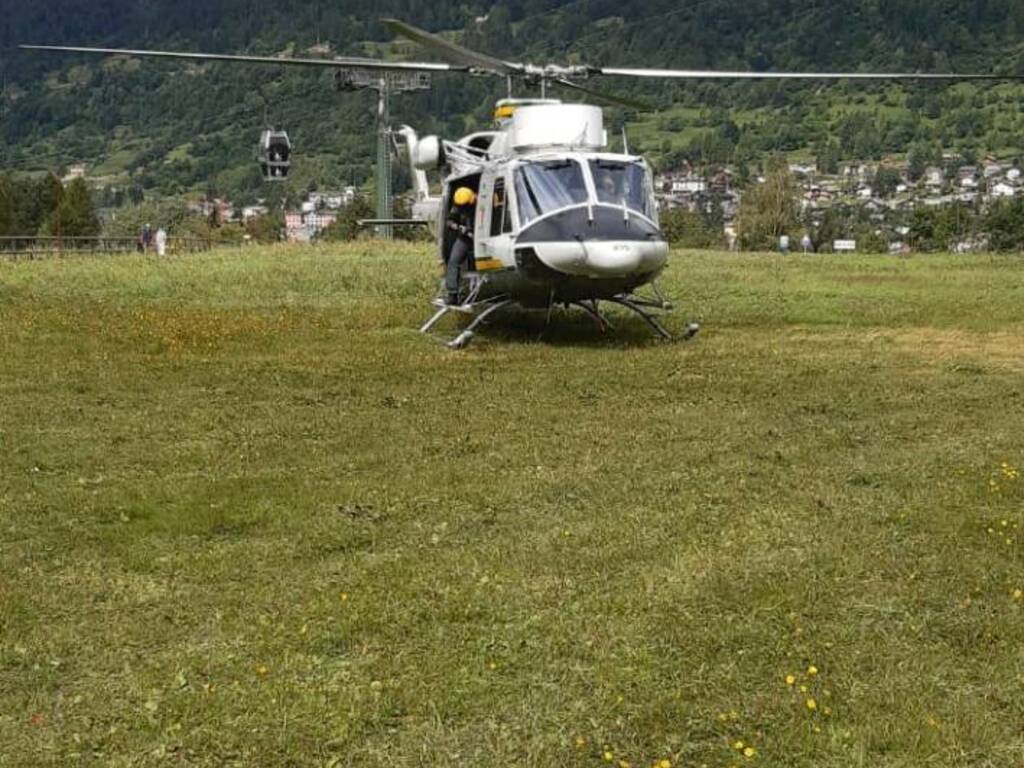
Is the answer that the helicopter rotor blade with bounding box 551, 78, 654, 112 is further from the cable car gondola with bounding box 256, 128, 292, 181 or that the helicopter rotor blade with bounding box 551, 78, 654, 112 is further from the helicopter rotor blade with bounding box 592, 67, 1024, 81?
the cable car gondola with bounding box 256, 128, 292, 181

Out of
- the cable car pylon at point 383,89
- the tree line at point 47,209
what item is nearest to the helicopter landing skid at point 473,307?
the cable car pylon at point 383,89

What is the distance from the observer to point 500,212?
43.3 ft

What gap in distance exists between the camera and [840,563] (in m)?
5.13

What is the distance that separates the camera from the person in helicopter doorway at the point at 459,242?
14656mm

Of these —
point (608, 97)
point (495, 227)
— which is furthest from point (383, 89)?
point (495, 227)

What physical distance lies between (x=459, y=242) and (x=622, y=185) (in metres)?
2.88

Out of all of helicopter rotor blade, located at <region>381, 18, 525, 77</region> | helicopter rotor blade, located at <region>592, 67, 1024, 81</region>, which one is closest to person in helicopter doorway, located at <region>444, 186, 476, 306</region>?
helicopter rotor blade, located at <region>381, 18, 525, 77</region>

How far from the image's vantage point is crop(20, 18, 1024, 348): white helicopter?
473 inches

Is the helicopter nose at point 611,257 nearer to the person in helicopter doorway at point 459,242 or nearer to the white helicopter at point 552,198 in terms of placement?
the white helicopter at point 552,198

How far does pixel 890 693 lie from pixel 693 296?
14.3 m

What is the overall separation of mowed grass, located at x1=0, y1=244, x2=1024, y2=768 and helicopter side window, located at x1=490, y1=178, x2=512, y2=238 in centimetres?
254

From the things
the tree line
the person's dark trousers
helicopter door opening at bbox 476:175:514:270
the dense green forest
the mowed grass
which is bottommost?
the mowed grass

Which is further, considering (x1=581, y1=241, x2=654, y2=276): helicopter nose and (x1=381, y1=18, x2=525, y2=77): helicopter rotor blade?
(x1=381, y1=18, x2=525, y2=77): helicopter rotor blade

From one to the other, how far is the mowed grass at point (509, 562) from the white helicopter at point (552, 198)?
1.54 m
